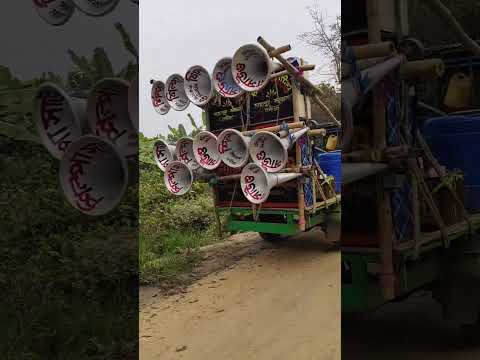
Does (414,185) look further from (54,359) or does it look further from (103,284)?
(54,359)

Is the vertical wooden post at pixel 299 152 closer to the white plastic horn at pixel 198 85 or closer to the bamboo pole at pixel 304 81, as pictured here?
the bamboo pole at pixel 304 81

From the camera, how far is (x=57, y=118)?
3.21 ft

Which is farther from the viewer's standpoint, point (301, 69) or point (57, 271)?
point (301, 69)

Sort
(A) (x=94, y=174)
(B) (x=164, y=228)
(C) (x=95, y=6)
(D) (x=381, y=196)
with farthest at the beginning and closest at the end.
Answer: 1. (D) (x=381, y=196)
2. (B) (x=164, y=228)
3. (C) (x=95, y=6)
4. (A) (x=94, y=174)

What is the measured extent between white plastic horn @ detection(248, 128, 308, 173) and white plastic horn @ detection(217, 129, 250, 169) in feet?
0.07

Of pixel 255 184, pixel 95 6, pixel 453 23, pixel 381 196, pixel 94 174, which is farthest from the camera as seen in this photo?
pixel 453 23

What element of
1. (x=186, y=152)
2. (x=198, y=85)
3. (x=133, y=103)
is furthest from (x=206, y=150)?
(x=133, y=103)

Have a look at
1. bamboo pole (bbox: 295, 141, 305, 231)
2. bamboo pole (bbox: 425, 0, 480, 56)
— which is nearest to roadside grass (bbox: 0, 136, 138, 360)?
bamboo pole (bbox: 295, 141, 305, 231)

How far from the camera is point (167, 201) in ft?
3.87

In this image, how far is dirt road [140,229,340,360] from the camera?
1.17 meters

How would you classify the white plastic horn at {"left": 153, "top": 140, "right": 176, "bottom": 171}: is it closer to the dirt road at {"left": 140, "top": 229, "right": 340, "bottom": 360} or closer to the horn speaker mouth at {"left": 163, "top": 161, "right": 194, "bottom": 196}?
the horn speaker mouth at {"left": 163, "top": 161, "right": 194, "bottom": 196}

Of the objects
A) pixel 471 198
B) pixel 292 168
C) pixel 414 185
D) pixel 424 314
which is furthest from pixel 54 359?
pixel 471 198

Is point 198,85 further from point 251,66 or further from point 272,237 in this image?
point 272,237

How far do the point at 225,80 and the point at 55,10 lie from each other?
0.44 m
